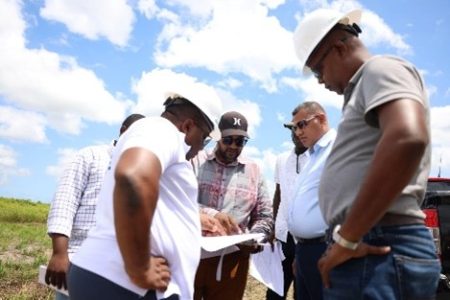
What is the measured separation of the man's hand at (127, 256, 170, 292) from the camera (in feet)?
5.77

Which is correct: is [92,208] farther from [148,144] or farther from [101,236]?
[148,144]

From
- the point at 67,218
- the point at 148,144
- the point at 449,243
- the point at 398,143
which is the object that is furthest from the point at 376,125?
the point at 449,243

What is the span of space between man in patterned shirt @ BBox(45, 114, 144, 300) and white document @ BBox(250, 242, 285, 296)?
53.8 inches

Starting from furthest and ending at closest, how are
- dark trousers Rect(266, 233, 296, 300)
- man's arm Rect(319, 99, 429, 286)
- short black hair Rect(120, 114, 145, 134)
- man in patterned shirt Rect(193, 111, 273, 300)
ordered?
1. dark trousers Rect(266, 233, 296, 300)
2. short black hair Rect(120, 114, 145, 134)
3. man in patterned shirt Rect(193, 111, 273, 300)
4. man's arm Rect(319, 99, 429, 286)

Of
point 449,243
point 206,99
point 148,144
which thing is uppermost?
point 206,99

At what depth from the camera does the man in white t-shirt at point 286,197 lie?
14.0 feet

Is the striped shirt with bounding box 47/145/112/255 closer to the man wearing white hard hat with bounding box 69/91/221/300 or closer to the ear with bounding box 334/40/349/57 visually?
the man wearing white hard hat with bounding box 69/91/221/300

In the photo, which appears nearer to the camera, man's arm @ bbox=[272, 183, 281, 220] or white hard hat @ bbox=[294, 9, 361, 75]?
white hard hat @ bbox=[294, 9, 361, 75]

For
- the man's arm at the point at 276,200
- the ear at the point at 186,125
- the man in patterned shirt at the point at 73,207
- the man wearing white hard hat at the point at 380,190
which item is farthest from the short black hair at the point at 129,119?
the man wearing white hard hat at the point at 380,190

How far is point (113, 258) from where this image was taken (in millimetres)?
1797

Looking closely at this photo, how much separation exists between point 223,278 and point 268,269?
0.49 meters

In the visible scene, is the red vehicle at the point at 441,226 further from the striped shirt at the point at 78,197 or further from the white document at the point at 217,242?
the striped shirt at the point at 78,197

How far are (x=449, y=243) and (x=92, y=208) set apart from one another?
9.04ft

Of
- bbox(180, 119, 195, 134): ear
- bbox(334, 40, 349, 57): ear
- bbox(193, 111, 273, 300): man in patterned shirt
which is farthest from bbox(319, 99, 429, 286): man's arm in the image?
bbox(193, 111, 273, 300): man in patterned shirt
